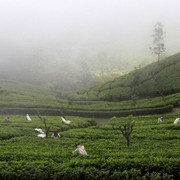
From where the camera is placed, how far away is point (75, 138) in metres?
31.2

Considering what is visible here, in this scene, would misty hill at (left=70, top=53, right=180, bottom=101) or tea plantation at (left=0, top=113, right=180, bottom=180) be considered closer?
tea plantation at (left=0, top=113, right=180, bottom=180)

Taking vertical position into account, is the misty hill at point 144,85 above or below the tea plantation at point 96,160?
above

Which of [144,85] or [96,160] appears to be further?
[144,85]

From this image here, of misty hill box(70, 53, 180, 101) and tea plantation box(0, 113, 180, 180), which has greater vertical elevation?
misty hill box(70, 53, 180, 101)

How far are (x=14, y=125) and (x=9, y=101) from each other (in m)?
23.2

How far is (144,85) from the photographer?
224ft

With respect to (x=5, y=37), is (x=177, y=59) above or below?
below

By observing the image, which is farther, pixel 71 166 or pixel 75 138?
pixel 75 138

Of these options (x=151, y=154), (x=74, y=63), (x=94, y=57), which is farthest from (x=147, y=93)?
(x=94, y=57)

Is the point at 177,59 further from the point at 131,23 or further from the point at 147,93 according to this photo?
Result: the point at 131,23

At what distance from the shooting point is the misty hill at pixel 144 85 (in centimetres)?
6481

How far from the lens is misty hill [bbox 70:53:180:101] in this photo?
213 ft

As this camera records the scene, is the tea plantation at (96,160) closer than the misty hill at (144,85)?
Yes

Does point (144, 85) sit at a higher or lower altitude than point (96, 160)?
higher
